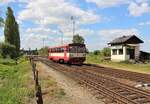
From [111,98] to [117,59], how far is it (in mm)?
45311

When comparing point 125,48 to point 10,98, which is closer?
point 10,98

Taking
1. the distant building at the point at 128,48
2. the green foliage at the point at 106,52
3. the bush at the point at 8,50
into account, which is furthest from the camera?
the green foliage at the point at 106,52

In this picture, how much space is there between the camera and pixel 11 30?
83562 mm

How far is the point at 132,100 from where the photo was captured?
1623 centimetres

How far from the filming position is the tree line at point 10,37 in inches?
3061

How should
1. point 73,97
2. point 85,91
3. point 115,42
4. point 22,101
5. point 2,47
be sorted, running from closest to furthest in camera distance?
point 22,101 → point 73,97 → point 85,91 → point 115,42 → point 2,47

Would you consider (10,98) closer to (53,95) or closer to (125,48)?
(53,95)

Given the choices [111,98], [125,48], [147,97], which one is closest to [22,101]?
[111,98]

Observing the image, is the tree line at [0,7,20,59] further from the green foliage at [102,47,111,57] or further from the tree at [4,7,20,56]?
the green foliage at [102,47,111,57]

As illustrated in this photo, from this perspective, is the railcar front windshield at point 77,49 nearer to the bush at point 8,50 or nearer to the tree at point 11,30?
the bush at point 8,50

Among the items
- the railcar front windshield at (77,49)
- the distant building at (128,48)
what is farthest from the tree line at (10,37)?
the railcar front windshield at (77,49)

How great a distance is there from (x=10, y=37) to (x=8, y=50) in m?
8.01

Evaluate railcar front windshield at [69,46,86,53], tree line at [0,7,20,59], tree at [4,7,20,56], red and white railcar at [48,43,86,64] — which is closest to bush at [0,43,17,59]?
tree line at [0,7,20,59]

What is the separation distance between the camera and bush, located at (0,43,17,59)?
75562mm
